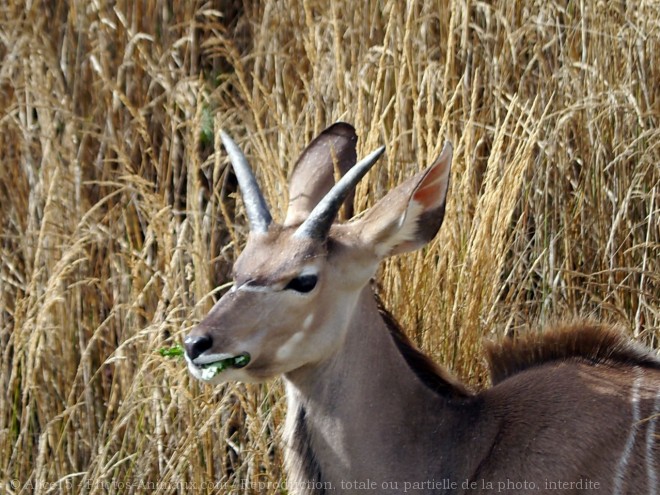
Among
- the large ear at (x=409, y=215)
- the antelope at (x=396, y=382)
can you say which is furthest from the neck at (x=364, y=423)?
the large ear at (x=409, y=215)

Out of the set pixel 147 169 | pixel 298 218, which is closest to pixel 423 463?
pixel 298 218

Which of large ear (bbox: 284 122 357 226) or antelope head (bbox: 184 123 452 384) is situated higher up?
large ear (bbox: 284 122 357 226)

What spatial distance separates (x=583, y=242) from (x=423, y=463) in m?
1.42

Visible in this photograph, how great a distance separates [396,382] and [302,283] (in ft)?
1.25

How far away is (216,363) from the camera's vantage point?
2760mm

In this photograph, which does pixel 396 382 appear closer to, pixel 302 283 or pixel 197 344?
pixel 302 283

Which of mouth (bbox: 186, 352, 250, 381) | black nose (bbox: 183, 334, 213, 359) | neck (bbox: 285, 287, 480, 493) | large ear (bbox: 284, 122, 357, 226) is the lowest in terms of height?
neck (bbox: 285, 287, 480, 493)

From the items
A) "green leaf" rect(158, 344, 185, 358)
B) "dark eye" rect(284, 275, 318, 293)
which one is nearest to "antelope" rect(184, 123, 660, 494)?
"dark eye" rect(284, 275, 318, 293)

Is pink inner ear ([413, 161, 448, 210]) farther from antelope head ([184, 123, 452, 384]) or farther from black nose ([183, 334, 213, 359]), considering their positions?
black nose ([183, 334, 213, 359])

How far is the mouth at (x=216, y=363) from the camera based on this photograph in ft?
8.93

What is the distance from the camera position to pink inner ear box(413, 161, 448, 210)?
9.64 ft

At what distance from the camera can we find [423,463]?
9.84 ft

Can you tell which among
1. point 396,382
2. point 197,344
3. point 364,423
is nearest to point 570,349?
point 396,382

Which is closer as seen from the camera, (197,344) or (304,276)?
(197,344)
